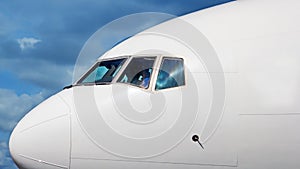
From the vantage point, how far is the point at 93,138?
918cm

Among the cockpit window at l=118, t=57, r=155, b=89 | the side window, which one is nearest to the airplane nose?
the cockpit window at l=118, t=57, r=155, b=89

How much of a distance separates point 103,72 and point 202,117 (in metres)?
2.95

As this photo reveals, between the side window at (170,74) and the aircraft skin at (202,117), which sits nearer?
the aircraft skin at (202,117)

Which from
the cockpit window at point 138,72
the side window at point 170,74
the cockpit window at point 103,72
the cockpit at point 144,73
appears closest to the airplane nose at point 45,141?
the cockpit window at point 103,72

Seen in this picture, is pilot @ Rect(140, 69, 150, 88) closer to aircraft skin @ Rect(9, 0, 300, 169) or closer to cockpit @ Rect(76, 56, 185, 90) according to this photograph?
cockpit @ Rect(76, 56, 185, 90)

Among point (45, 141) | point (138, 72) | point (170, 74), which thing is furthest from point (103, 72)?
point (45, 141)

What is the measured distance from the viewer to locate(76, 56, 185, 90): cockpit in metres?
9.46

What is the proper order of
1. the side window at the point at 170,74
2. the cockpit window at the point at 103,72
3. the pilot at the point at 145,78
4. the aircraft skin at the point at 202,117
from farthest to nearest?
the cockpit window at the point at 103,72 → the pilot at the point at 145,78 → the side window at the point at 170,74 → the aircraft skin at the point at 202,117

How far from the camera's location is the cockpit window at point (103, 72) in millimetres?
10180

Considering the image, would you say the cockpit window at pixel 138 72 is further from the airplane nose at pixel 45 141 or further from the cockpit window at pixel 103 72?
the airplane nose at pixel 45 141

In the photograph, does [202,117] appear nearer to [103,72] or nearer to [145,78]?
[145,78]

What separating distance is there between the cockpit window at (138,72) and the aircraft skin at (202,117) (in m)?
0.19

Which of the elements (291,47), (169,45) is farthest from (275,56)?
(169,45)

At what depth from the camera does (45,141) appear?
364 inches
